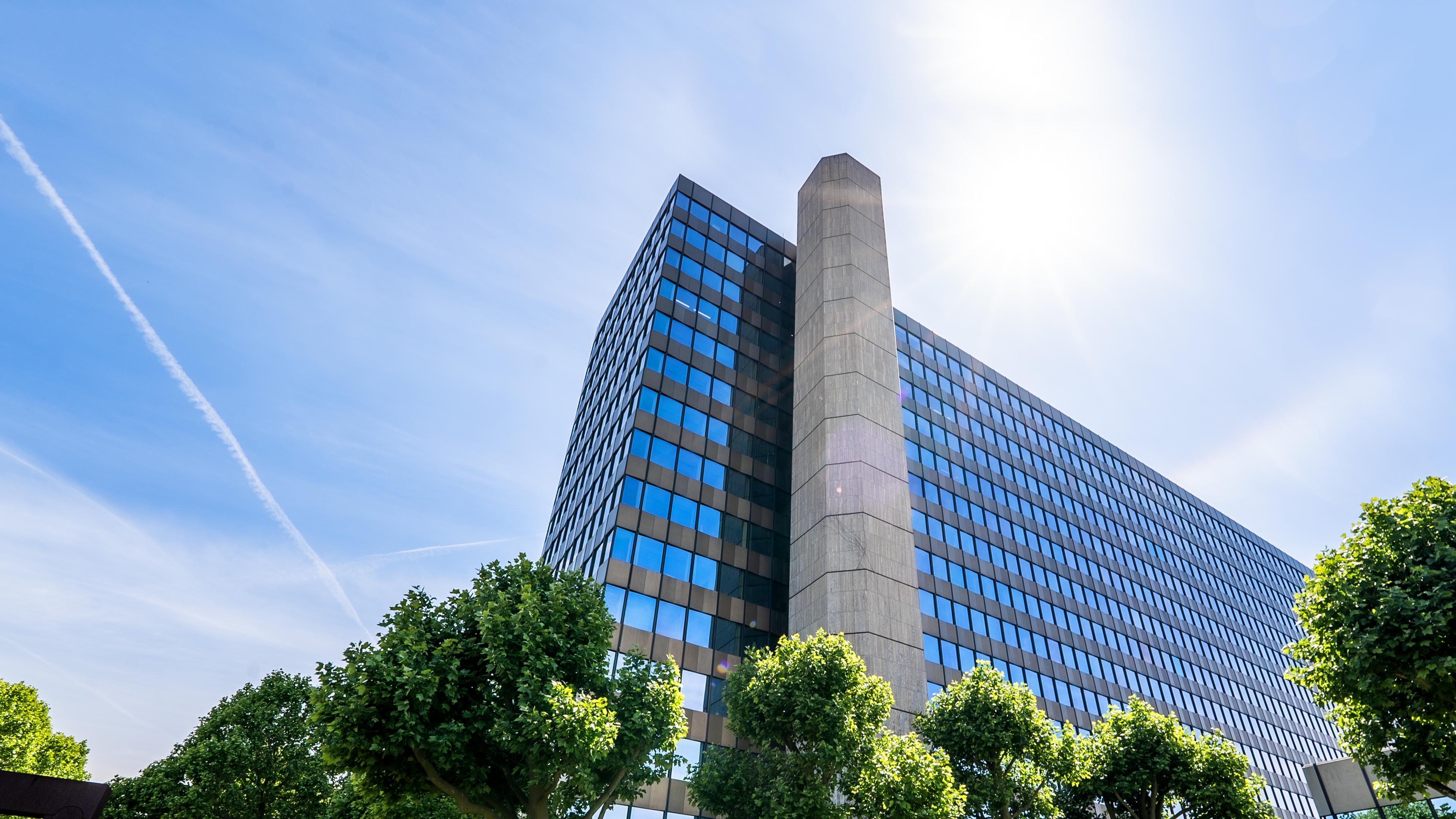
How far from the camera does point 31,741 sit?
137 feet

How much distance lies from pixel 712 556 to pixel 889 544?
8083mm

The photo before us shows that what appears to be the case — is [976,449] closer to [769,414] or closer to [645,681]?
[769,414]

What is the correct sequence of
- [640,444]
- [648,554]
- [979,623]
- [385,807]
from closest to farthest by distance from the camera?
1. [385,807]
2. [648,554]
3. [640,444]
4. [979,623]

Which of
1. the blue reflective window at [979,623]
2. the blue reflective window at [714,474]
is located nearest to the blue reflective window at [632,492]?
the blue reflective window at [714,474]

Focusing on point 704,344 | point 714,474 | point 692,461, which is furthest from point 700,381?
point 714,474

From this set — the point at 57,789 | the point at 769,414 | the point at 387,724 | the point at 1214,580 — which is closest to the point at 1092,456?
the point at 1214,580

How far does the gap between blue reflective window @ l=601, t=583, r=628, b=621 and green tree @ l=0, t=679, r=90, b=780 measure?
1290 inches

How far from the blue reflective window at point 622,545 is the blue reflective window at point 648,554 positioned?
0.23 metres

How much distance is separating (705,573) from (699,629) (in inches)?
103

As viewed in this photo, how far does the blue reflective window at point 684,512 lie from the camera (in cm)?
3438

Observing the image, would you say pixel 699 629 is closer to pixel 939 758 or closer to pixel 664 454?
pixel 664 454

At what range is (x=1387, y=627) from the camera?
667 inches

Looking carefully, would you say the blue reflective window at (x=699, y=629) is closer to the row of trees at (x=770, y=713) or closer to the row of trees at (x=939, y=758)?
the row of trees at (x=939, y=758)

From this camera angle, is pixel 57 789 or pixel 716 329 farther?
pixel 716 329
